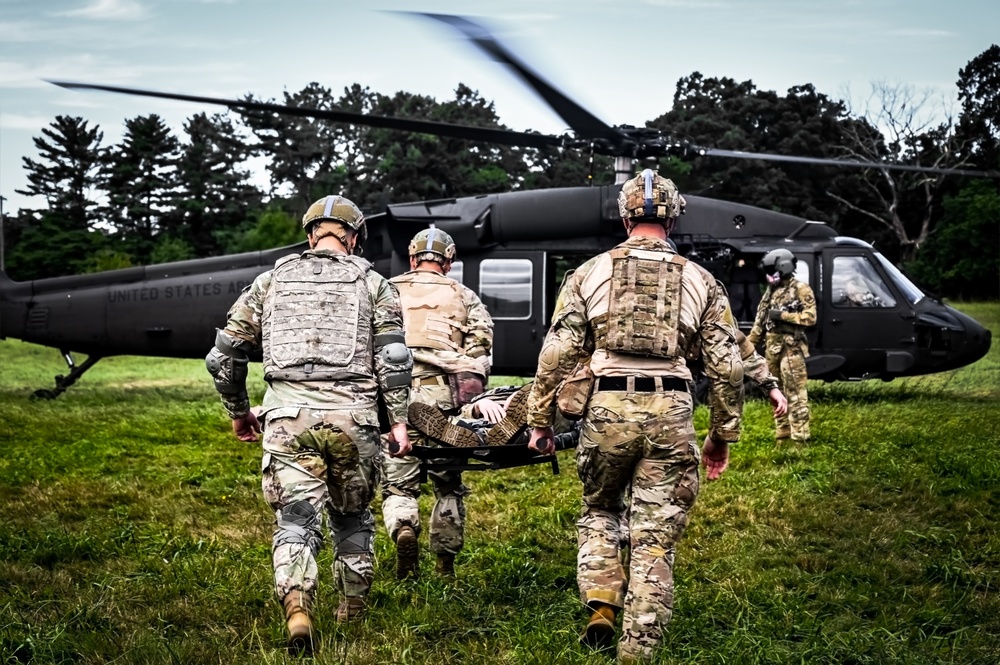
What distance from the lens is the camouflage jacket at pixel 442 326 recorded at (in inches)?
212

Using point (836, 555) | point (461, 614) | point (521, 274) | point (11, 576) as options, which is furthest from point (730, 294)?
point (11, 576)

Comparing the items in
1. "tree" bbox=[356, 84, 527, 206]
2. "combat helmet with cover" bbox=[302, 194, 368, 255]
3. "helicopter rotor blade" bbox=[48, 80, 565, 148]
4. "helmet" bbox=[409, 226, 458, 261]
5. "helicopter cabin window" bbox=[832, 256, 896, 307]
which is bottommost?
"helicopter cabin window" bbox=[832, 256, 896, 307]

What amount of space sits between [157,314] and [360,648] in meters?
9.54

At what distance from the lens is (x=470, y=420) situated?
505cm

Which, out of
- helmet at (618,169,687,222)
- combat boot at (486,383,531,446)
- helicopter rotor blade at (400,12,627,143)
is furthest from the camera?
helicopter rotor blade at (400,12,627,143)

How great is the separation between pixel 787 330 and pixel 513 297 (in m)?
3.29

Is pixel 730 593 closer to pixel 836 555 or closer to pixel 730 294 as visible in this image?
pixel 836 555

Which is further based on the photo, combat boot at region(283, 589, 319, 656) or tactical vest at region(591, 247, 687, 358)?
tactical vest at region(591, 247, 687, 358)

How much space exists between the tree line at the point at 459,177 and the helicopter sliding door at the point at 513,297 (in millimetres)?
19476

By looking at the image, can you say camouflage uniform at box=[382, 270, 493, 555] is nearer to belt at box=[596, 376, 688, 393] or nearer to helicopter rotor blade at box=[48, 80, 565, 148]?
belt at box=[596, 376, 688, 393]

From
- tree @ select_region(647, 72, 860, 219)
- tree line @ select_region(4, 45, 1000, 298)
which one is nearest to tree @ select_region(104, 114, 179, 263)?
tree line @ select_region(4, 45, 1000, 298)

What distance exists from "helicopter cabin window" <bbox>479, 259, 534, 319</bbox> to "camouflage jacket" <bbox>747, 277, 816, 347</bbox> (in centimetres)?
280

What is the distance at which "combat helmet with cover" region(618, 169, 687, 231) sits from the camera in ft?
13.4

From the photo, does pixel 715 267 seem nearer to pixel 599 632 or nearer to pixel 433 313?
pixel 433 313
